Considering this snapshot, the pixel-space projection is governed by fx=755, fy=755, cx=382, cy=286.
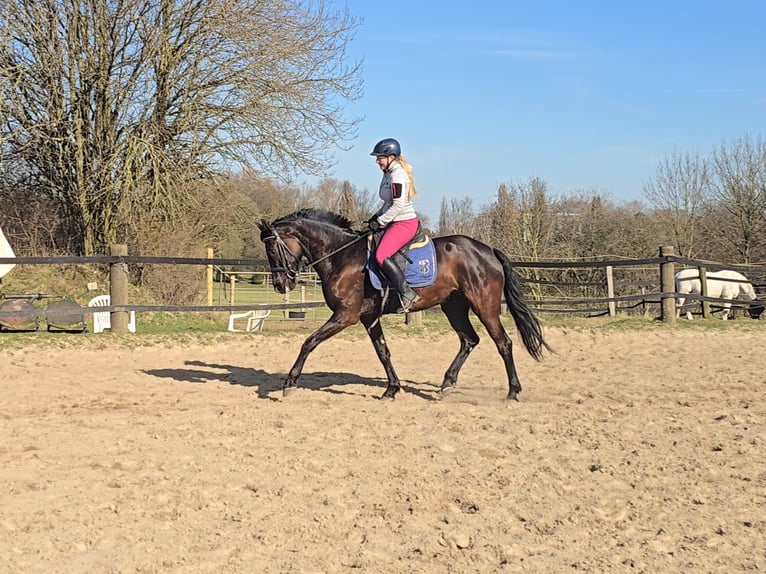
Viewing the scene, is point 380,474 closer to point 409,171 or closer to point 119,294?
point 409,171

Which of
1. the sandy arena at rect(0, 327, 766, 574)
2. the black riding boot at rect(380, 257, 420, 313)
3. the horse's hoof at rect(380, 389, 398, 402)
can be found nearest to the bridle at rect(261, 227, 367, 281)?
the black riding boot at rect(380, 257, 420, 313)

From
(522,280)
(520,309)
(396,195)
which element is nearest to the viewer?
(396,195)

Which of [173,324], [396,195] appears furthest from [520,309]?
[173,324]

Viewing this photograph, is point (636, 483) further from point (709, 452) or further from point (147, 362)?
point (147, 362)

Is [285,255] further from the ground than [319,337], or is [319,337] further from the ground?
[285,255]

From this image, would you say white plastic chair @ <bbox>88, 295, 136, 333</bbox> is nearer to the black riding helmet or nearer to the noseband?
the noseband

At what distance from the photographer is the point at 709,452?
528cm

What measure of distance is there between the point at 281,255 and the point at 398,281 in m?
1.27

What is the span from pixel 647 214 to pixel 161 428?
2686 centimetres

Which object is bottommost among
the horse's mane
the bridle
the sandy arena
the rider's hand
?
the sandy arena

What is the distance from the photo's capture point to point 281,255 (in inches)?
311

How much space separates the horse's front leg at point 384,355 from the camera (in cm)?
783

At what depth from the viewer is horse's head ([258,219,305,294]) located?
7875 millimetres

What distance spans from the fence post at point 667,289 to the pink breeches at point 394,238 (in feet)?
30.0
